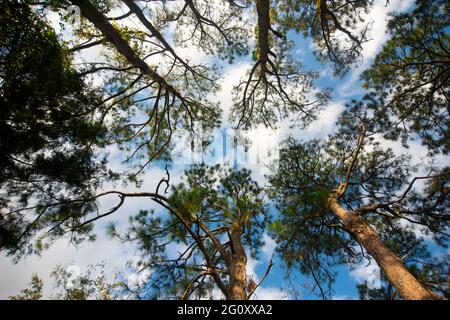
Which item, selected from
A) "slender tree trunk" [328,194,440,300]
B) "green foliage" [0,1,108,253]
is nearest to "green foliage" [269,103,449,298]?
"slender tree trunk" [328,194,440,300]

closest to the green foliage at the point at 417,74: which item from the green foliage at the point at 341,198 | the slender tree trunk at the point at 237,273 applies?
the green foliage at the point at 341,198

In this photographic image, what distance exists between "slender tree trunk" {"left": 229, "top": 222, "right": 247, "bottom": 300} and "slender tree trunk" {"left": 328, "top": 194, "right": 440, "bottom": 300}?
5.81 feet

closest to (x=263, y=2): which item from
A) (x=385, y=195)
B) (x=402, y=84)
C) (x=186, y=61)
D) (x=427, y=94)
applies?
(x=186, y=61)

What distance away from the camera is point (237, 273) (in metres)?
3.87

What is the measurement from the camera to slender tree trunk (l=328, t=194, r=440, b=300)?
9.91ft

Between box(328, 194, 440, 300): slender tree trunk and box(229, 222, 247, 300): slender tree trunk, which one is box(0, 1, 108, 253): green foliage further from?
box(328, 194, 440, 300): slender tree trunk

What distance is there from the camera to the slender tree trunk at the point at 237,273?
351 cm

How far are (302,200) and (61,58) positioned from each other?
400cm

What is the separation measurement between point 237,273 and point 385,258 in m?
2.02

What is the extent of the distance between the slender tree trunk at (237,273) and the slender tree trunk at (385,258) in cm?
177

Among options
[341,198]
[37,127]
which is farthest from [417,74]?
[37,127]

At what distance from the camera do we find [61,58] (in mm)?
2932

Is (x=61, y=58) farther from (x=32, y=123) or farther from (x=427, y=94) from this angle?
(x=427, y=94)

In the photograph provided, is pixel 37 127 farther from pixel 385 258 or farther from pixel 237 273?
pixel 385 258
